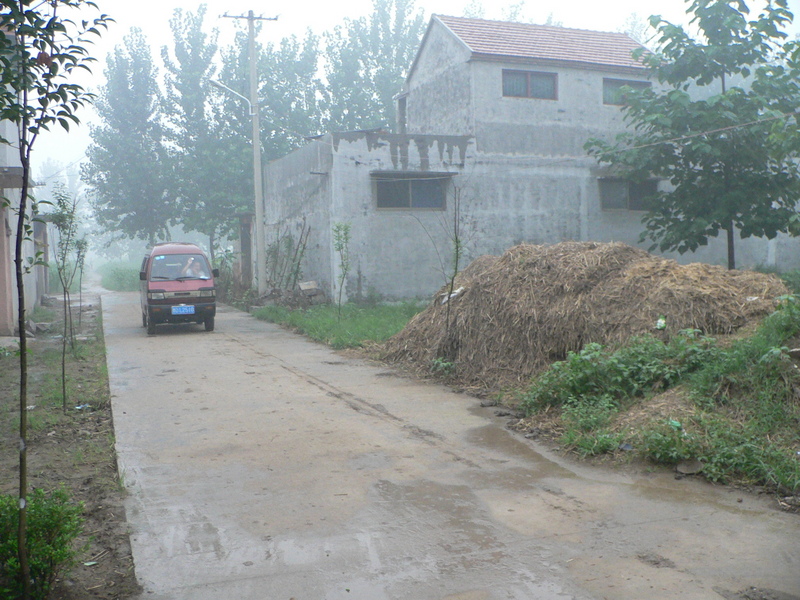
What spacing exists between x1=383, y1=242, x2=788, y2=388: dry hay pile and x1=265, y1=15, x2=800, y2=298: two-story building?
8097mm

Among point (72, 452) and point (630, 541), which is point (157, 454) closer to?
point (72, 452)

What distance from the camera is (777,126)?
11930 mm

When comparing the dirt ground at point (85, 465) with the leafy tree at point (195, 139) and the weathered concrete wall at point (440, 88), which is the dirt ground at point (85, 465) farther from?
the leafy tree at point (195, 139)

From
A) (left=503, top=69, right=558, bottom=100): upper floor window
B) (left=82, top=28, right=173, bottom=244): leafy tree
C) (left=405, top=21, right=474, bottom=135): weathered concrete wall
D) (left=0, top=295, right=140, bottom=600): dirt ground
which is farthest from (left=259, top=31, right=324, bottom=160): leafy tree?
(left=0, top=295, right=140, bottom=600): dirt ground

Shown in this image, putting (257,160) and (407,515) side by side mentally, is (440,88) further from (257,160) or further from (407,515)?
(407,515)

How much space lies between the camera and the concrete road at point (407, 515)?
400cm

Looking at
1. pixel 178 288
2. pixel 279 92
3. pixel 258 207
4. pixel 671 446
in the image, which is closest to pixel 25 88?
pixel 671 446

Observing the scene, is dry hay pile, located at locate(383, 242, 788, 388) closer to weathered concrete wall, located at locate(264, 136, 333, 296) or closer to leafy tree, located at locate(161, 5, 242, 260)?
weathered concrete wall, located at locate(264, 136, 333, 296)

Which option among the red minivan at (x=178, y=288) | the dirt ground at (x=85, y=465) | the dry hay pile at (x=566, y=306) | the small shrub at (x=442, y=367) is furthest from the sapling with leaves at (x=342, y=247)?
the dirt ground at (x=85, y=465)

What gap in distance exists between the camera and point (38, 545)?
369 centimetres

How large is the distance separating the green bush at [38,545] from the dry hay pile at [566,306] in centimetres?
623

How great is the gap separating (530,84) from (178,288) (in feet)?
35.9

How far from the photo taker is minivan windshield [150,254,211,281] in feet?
52.5

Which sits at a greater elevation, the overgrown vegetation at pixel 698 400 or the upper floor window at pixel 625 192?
the upper floor window at pixel 625 192
